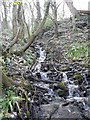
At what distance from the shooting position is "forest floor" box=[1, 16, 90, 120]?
7000 millimetres

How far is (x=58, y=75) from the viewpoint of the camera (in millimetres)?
9750

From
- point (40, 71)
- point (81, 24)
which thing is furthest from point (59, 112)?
point (81, 24)

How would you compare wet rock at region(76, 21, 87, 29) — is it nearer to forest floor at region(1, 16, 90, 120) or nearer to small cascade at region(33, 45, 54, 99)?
forest floor at region(1, 16, 90, 120)

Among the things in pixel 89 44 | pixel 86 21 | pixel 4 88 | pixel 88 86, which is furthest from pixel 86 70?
pixel 86 21

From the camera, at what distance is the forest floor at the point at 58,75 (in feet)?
23.0

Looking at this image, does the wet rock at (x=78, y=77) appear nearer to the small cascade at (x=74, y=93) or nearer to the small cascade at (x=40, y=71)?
the small cascade at (x=74, y=93)

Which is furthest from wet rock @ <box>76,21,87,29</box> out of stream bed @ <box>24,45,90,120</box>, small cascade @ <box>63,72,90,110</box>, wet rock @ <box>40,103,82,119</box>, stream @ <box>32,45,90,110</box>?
wet rock @ <box>40,103,82,119</box>

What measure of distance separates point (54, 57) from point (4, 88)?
585 cm

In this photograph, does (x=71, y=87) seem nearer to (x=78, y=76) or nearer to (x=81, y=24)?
(x=78, y=76)

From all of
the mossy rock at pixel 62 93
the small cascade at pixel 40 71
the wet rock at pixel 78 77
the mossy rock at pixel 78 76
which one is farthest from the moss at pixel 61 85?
the mossy rock at pixel 78 76

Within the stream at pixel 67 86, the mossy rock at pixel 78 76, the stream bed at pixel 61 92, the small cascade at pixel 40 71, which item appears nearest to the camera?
the stream bed at pixel 61 92

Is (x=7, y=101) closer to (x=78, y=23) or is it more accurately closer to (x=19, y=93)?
(x=19, y=93)

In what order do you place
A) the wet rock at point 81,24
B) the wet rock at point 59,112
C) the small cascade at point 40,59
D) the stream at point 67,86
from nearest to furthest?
the wet rock at point 59,112 → the stream at point 67,86 → the small cascade at point 40,59 → the wet rock at point 81,24

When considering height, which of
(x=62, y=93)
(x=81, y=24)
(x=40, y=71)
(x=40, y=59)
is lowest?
(x=62, y=93)
